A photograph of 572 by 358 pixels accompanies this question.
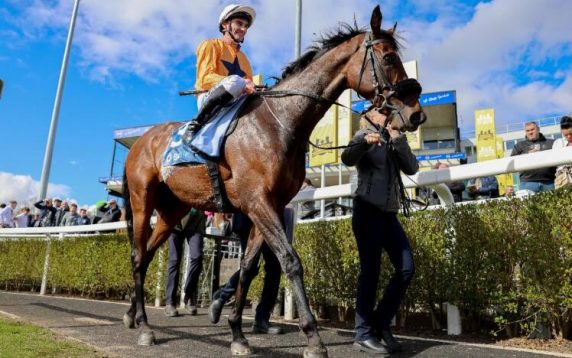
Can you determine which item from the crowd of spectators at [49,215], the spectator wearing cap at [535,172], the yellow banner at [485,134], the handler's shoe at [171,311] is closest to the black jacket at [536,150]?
the spectator wearing cap at [535,172]

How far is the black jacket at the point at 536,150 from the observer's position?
6.16m

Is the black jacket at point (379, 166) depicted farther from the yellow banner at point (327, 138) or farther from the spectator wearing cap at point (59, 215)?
the spectator wearing cap at point (59, 215)

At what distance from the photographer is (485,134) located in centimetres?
2628

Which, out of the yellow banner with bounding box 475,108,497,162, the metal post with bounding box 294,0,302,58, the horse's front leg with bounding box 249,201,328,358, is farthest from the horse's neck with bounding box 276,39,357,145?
the yellow banner with bounding box 475,108,497,162

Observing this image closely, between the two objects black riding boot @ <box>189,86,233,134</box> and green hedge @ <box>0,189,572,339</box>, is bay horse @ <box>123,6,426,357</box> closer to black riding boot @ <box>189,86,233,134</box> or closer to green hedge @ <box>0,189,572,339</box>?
black riding boot @ <box>189,86,233,134</box>

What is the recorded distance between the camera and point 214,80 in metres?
4.38

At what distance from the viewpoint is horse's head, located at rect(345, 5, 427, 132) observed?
3344 millimetres

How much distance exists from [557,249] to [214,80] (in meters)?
3.15

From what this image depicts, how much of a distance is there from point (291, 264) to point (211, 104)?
5.28ft

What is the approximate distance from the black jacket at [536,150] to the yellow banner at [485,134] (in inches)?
767

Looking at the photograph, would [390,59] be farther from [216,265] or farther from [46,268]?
[46,268]

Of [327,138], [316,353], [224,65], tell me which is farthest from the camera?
[327,138]

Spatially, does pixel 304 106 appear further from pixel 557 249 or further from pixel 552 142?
pixel 552 142

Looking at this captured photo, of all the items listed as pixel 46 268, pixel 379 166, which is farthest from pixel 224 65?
pixel 46 268
